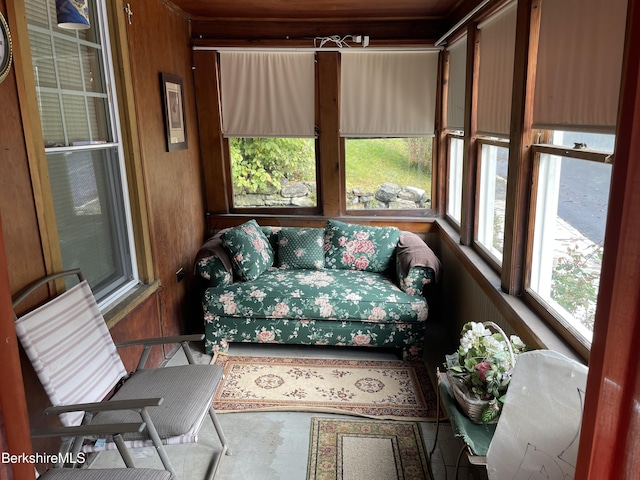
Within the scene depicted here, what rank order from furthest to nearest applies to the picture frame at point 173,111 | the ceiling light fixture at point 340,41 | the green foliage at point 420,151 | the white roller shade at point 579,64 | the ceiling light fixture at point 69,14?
the green foliage at point 420,151 → the ceiling light fixture at point 340,41 → the picture frame at point 173,111 → the ceiling light fixture at point 69,14 → the white roller shade at point 579,64

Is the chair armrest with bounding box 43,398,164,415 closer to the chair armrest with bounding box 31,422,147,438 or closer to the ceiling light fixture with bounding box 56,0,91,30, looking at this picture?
the chair armrest with bounding box 31,422,147,438

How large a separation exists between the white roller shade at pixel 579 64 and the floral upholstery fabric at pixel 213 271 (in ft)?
7.38

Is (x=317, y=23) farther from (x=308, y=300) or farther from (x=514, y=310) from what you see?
(x=514, y=310)

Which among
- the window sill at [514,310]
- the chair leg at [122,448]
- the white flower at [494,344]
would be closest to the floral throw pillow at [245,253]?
the window sill at [514,310]

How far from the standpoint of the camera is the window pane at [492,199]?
8.87 feet

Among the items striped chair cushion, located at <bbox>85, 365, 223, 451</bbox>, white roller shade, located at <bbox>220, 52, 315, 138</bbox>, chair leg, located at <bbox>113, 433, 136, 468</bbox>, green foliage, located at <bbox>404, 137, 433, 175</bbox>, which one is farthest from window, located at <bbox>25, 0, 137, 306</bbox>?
green foliage, located at <bbox>404, 137, 433, 175</bbox>

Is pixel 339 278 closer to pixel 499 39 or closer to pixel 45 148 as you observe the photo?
pixel 499 39

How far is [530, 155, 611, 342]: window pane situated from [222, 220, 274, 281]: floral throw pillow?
6.51 ft

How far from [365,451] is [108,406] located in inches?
50.0

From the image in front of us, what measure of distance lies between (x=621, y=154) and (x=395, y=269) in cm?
322

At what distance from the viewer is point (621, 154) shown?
0.46 metres

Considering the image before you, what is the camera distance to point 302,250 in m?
3.72

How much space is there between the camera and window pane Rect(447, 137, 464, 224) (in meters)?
3.79

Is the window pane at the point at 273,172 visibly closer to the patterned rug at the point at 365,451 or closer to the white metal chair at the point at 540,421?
the patterned rug at the point at 365,451
